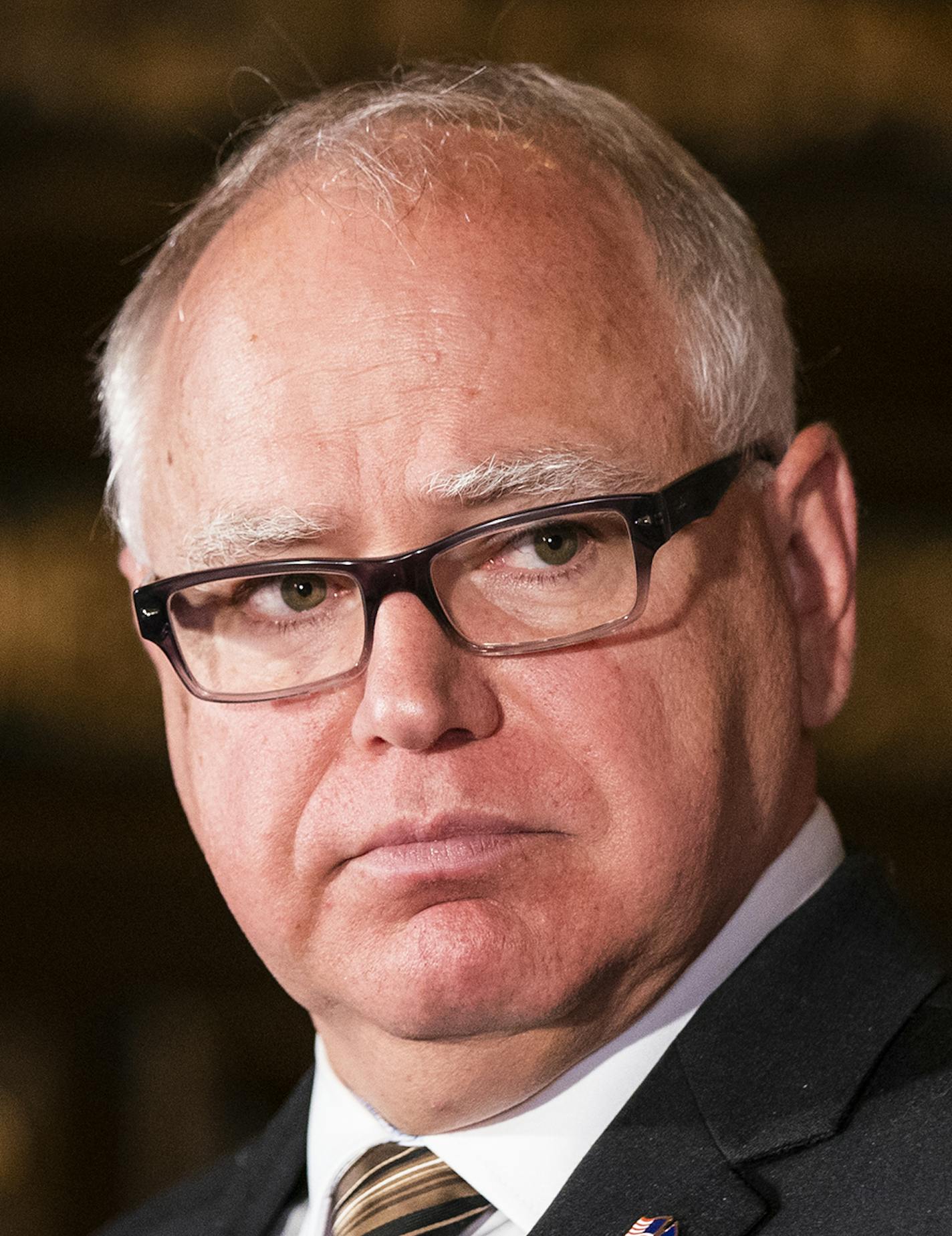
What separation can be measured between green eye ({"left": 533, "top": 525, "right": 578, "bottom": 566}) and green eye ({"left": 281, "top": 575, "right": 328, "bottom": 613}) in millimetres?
257

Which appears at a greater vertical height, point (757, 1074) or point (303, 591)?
point (303, 591)

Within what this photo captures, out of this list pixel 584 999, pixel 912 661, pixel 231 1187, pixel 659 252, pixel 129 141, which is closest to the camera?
pixel 584 999

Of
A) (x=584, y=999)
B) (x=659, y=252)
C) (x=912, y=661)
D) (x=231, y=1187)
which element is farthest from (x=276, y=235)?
(x=912, y=661)

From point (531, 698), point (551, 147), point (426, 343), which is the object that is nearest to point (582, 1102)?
point (531, 698)

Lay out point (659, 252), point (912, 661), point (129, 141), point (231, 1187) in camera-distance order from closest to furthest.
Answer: point (659, 252)
point (231, 1187)
point (129, 141)
point (912, 661)

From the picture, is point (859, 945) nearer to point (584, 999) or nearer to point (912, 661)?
point (584, 999)

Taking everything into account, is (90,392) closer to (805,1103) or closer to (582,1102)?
(582,1102)

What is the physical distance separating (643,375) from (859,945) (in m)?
0.69

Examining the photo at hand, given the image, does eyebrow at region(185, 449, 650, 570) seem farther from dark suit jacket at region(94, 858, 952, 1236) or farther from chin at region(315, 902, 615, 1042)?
dark suit jacket at region(94, 858, 952, 1236)

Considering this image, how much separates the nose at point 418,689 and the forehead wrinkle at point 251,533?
0.44 feet

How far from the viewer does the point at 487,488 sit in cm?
176

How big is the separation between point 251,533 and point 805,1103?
2.81 feet

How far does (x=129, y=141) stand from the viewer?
208 inches

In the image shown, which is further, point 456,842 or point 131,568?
point 131,568
